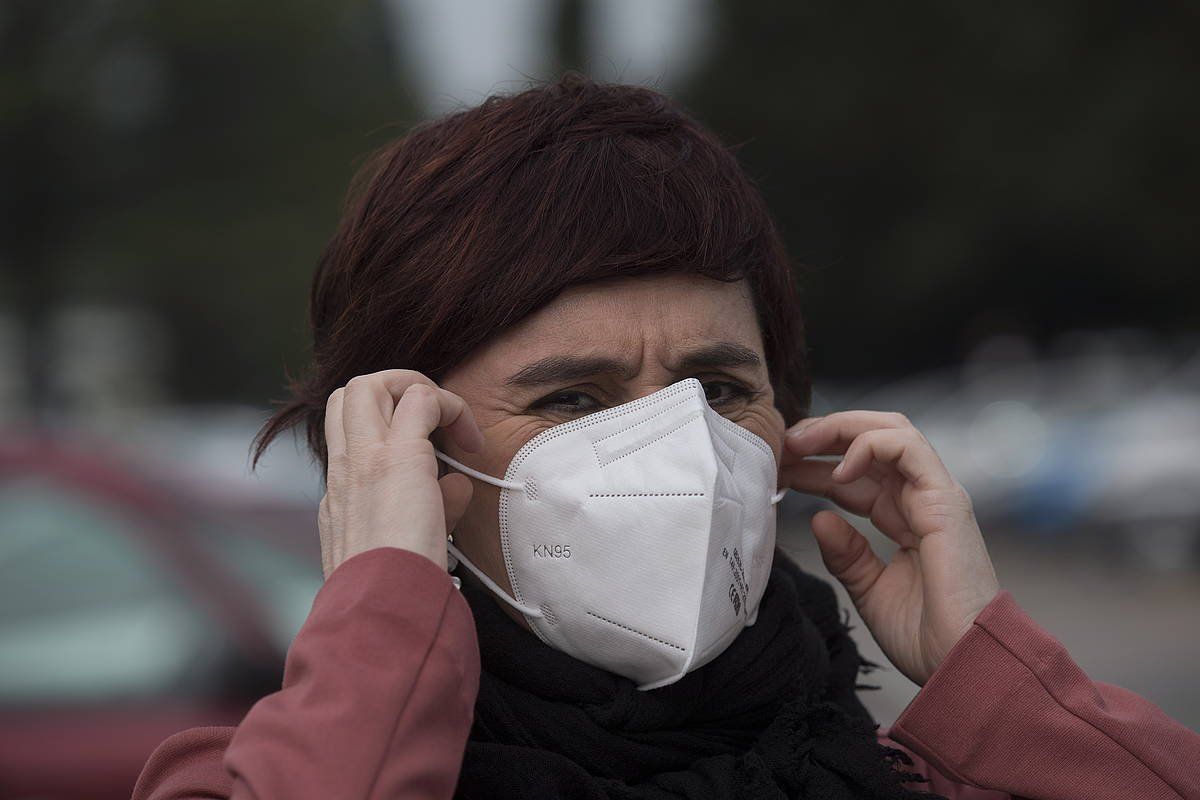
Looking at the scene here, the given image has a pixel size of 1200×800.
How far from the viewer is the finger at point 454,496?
2111 millimetres

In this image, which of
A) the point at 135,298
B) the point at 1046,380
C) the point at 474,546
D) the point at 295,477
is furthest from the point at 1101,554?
the point at 135,298

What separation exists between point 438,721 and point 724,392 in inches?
31.0

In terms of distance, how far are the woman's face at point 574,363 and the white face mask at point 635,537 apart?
1.6 inches

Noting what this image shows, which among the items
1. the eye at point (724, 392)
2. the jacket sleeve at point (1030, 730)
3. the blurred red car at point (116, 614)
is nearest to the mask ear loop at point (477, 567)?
the eye at point (724, 392)

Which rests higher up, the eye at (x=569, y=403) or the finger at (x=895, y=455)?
the eye at (x=569, y=403)

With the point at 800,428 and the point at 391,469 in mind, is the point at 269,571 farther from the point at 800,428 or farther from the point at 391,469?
the point at 391,469

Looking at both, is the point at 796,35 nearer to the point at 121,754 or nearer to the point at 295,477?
the point at 295,477

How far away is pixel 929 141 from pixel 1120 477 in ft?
40.4

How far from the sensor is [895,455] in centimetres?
240

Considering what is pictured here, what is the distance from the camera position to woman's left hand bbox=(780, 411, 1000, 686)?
→ 2.24 m

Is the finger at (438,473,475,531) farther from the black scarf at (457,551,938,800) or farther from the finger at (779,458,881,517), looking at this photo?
the finger at (779,458,881,517)

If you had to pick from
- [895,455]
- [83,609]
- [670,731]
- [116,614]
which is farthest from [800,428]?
[83,609]

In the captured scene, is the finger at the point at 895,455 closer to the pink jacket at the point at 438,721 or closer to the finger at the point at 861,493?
the finger at the point at 861,493

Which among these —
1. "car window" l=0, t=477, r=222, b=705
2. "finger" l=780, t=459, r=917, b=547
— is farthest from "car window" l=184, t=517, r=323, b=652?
"finger" l=780, t=459, r=917, b=547
